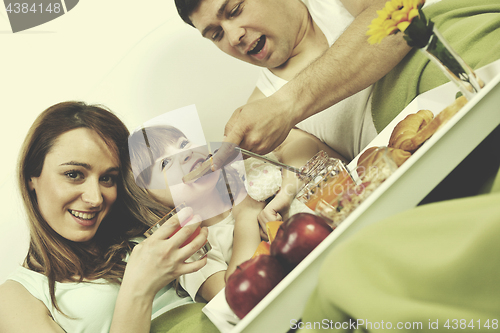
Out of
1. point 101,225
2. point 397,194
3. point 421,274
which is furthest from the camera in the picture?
point 101,225

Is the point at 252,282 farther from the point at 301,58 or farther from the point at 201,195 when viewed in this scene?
the point at 301,58

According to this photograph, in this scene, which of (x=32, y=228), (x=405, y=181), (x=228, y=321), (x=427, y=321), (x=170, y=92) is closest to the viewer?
(x=427, y=321)

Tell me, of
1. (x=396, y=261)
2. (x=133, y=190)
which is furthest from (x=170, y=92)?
(x=396, y=261)

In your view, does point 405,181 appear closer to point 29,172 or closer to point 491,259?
point 491,259

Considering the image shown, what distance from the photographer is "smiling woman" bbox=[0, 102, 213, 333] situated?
675 millimetres

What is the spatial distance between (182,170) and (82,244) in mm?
310

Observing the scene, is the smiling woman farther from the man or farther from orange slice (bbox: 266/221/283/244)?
the man

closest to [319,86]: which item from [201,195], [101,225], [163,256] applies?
[201,195]

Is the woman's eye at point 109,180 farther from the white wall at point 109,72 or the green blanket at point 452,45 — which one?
the green blanket at point 452,45

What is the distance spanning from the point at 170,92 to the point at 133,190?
0.93ft

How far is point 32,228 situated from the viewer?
775 millimetres

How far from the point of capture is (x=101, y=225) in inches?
34.2

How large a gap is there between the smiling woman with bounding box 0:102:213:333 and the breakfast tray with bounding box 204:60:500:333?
0.34 m

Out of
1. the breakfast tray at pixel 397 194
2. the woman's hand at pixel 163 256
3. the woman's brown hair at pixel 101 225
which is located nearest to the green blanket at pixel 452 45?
the breakfast tray at pixel 397 194
